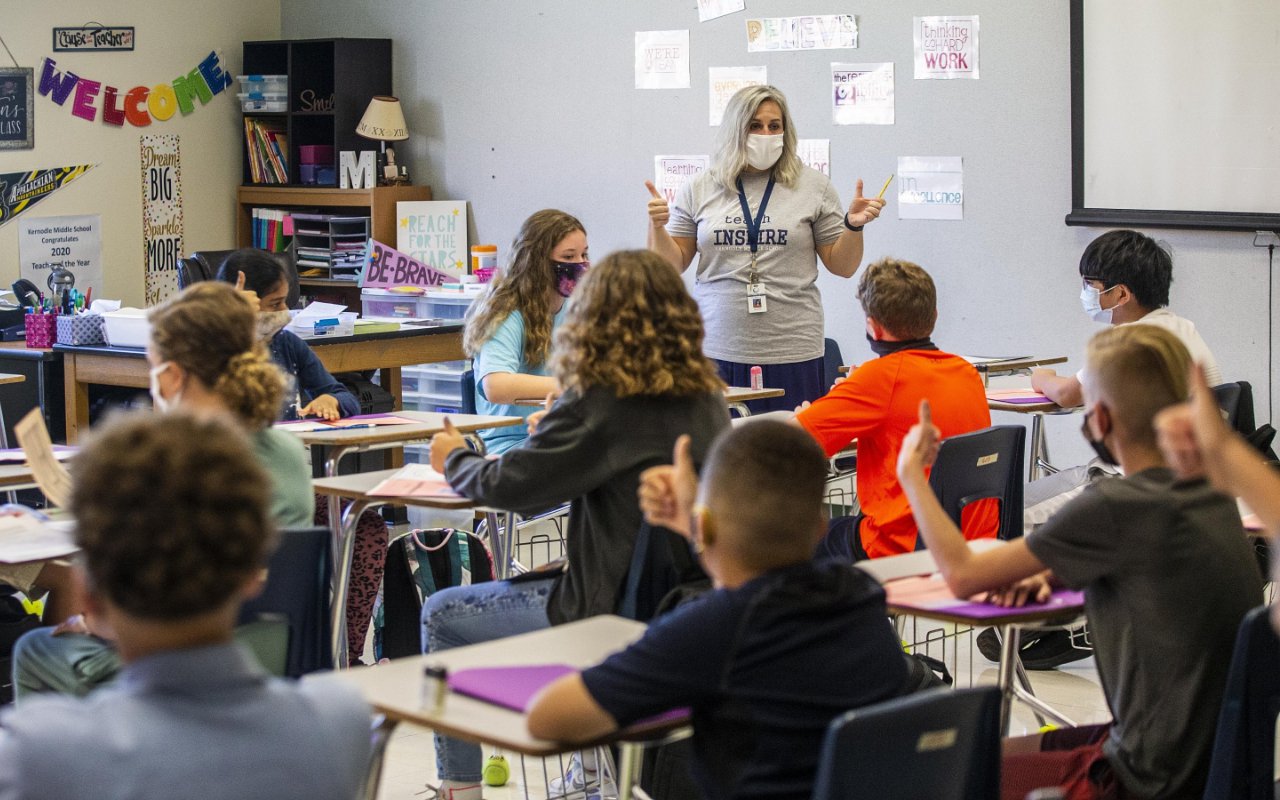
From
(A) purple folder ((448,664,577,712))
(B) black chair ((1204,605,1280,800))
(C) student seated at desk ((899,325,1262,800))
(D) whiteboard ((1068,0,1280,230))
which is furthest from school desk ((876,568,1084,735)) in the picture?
(D) whiteboard ((1068,0,1280,230))

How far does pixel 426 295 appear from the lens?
22.3ft

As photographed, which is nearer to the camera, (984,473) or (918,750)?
(918,750)

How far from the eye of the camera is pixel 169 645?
1.24m

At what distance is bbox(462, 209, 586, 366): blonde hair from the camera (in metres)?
3.94

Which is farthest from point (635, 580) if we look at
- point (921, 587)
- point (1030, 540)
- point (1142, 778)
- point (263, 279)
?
point (263, 279)

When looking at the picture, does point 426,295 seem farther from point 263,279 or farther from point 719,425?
point 719,425

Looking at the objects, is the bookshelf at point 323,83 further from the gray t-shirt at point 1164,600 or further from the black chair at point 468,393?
the gray t-shirt at point 1164,600

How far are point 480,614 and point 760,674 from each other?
3.99ft

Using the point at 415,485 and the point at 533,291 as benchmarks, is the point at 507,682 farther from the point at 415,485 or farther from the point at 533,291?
the point at 533,291

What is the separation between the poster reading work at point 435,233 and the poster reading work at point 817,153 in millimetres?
1865

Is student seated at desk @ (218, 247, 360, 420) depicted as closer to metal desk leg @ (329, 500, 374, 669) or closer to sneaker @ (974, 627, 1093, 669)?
metal desk leg @ (329, 500, 374, 669)

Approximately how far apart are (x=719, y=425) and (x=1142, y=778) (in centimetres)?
87

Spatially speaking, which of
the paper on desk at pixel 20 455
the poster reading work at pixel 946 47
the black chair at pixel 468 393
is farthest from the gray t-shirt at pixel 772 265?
the paper on desk at pixel 20 455

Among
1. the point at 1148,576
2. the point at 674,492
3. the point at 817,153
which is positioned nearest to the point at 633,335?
the point at 674,492
